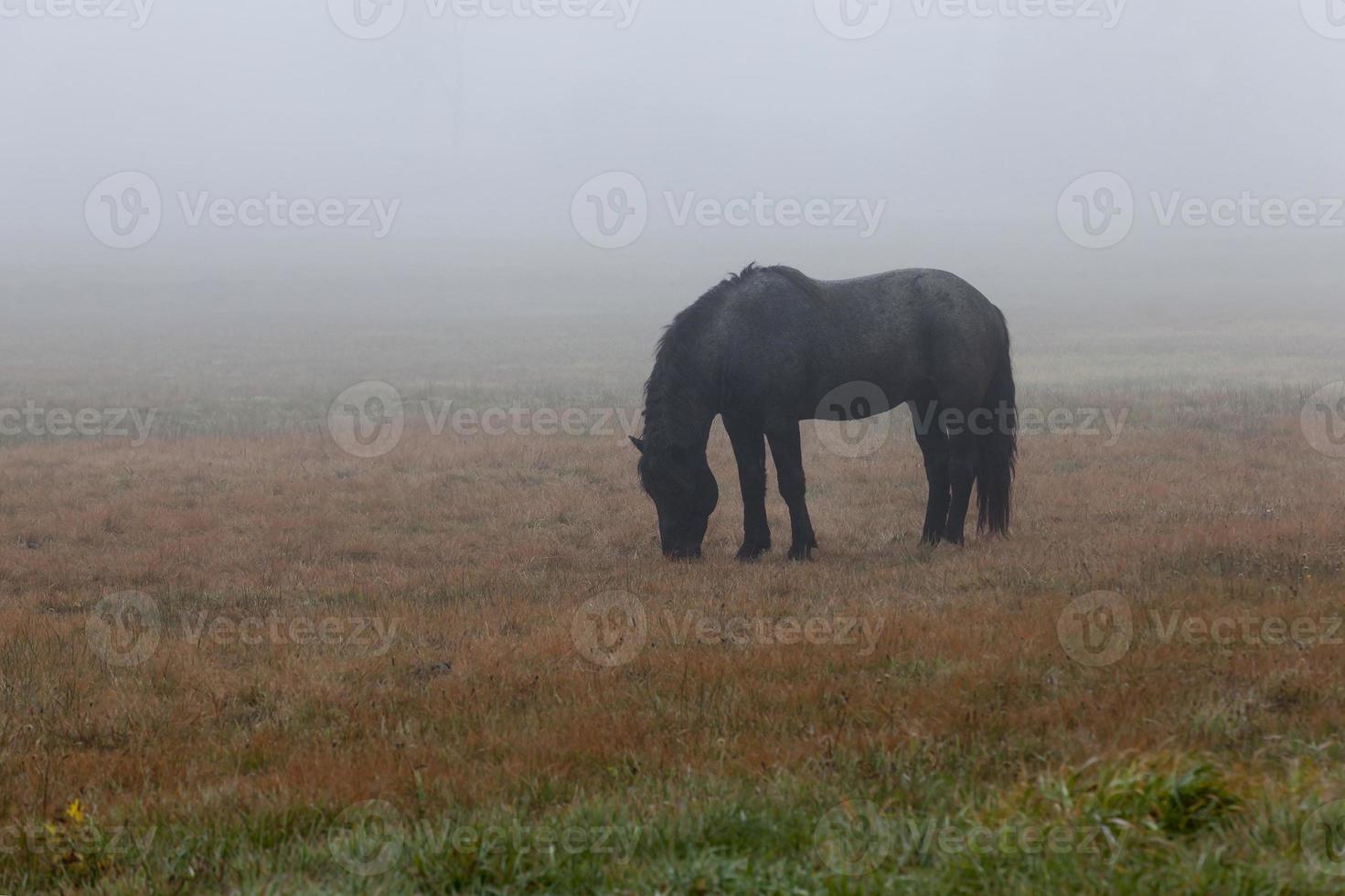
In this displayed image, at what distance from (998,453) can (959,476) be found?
0.58 metres

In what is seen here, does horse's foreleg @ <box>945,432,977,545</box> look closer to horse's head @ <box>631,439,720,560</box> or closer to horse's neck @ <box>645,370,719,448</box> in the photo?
horse's head @ <box>631,439,720,560</box>

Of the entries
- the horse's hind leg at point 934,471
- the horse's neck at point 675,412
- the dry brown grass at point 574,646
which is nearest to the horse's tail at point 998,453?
the horse's hind leg at point 934,471

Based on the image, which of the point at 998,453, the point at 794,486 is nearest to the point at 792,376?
the point at 794,486

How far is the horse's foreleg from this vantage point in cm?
1182

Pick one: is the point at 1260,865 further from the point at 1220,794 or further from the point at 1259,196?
the point at 1259,196

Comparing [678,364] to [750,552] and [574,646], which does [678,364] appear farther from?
[574,646]

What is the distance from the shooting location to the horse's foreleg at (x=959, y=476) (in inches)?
465

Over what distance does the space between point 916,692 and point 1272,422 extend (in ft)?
53.3

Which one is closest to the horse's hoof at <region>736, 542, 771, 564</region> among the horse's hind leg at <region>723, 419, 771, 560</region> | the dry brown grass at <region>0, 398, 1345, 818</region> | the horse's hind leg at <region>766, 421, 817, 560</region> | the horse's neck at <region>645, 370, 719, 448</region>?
the horse's hind leg at <region>723, 419, 771, 560</region>

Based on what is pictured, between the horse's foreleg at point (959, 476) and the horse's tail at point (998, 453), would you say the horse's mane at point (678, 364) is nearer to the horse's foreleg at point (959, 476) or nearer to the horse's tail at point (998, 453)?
the horse's foreleg at point (959, 476)

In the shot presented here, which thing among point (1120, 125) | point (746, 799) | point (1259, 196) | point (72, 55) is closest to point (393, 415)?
point (746, 799)

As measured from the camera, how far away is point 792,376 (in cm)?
1134

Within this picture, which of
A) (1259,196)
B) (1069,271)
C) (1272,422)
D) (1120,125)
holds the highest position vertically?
(1120,125)

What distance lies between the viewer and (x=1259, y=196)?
4498 inches
